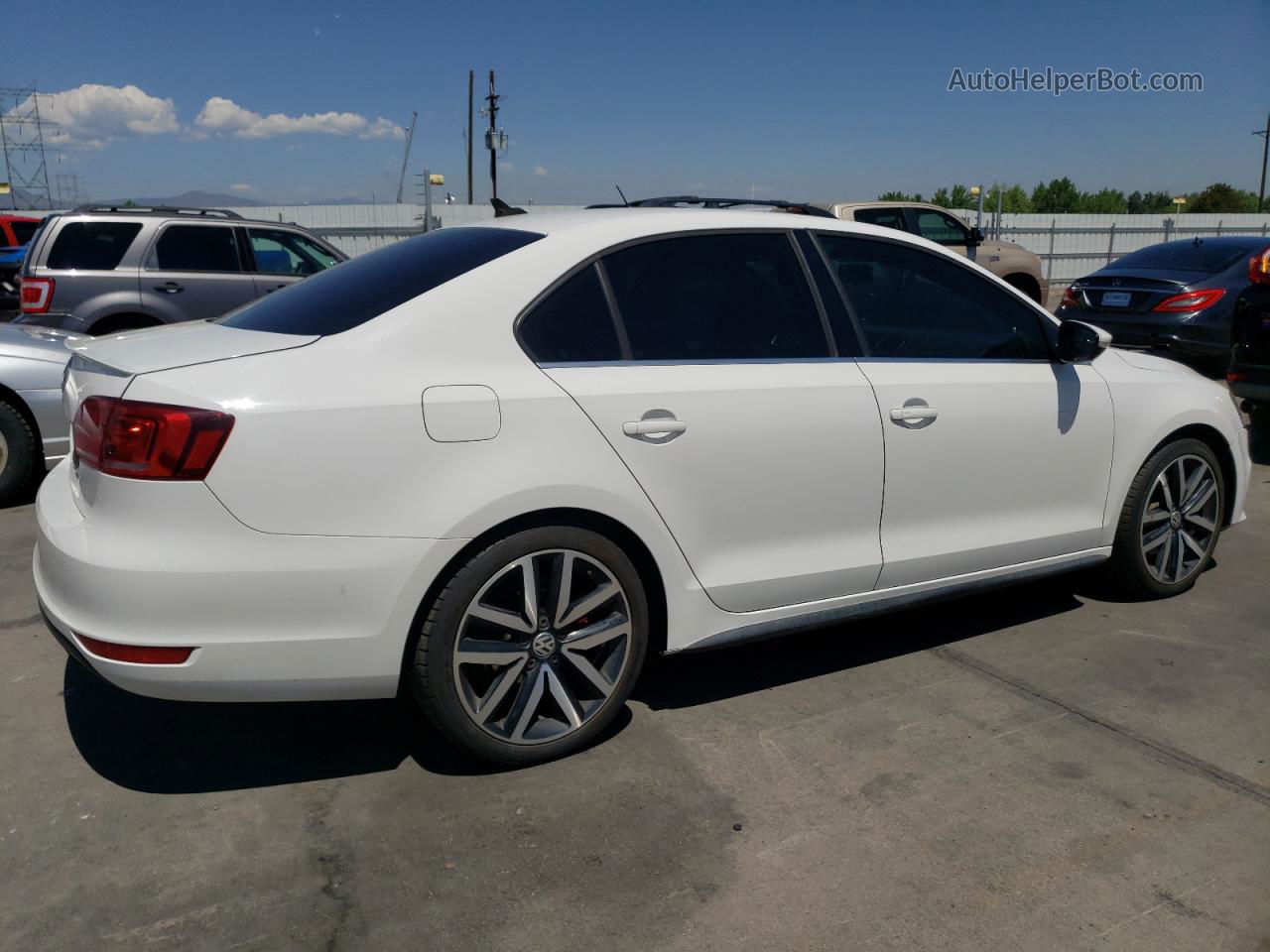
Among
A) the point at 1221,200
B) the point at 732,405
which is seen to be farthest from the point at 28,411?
the point at 1221,200

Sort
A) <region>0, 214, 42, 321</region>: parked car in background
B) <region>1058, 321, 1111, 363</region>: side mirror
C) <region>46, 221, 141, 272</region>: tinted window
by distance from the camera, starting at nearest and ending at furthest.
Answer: <region>1058, 321, 1111, 363</region>: side mirror < <region>46, 221, 141, 272</region>: tinted window < <region>0, 214, 42, 321</region>: parked car in background

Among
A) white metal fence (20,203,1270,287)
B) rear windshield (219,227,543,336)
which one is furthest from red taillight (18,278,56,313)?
white metal fence (20,203,1270,287)

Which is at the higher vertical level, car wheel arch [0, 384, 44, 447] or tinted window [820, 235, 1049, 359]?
tinted window [820, 235, 1049, 359]

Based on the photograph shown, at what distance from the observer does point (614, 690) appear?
10.8 ft

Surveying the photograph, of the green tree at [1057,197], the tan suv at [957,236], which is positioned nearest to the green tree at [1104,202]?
the green tree at [1057,197]

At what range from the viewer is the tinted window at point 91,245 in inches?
333

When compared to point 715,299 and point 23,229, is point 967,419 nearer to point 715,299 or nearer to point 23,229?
point 715,299

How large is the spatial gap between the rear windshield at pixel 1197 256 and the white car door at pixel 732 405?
801cm

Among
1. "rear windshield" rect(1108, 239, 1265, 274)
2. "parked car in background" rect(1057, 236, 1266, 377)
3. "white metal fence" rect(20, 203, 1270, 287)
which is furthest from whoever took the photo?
"white metal fence" rect(20, 203, 1270, 287)

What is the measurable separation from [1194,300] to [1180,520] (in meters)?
5.92

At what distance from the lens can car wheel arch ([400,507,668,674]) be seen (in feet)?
9.64

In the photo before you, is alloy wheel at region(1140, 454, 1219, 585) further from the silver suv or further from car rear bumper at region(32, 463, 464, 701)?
the silver suv

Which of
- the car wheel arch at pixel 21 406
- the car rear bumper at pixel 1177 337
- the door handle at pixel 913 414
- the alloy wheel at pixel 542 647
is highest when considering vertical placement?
the door handle at pixel 913 414

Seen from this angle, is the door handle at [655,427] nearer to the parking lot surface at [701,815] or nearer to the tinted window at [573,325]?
the tinted window at [573,325]
